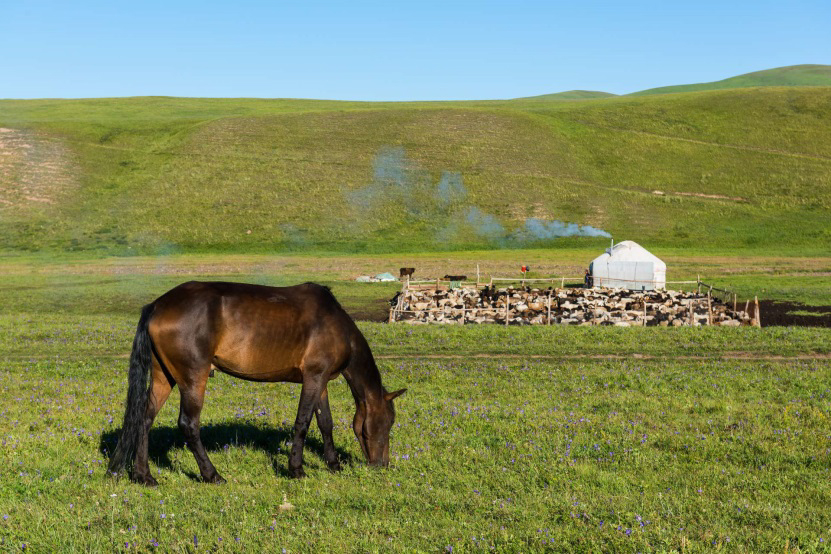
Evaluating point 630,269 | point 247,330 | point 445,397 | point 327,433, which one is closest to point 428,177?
point 630,269

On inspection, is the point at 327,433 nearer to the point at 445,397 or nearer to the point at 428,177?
the point at 445,397

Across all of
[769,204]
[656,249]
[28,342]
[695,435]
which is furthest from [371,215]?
[695,435]

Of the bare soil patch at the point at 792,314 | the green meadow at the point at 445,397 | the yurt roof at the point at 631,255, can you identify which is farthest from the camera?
the yurt roof at the point at 631,255

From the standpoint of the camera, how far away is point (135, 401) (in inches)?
404

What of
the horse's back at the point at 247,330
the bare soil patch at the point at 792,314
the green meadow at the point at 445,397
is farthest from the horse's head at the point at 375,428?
the bare soil patch at the point at 792,314

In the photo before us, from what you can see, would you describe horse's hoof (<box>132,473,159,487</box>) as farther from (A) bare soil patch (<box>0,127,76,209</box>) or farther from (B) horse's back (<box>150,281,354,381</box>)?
(A) bare soil patch (<box>0,127,76,209</box>)

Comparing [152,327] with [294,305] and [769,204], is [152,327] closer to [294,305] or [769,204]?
[294,305]

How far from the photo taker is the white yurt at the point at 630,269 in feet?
168

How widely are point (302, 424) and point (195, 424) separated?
55.8 inches

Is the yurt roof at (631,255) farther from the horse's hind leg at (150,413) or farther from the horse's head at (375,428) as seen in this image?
the horse's hind leg at (150,413)

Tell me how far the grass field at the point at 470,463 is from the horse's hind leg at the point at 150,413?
248 mm

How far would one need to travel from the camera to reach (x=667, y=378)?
19.0 m

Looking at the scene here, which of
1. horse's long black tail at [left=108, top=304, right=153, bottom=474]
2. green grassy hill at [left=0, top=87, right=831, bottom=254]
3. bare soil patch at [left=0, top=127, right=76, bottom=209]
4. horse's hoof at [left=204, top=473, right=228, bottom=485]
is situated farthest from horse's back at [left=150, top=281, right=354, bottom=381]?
bare soil patch at [left=0, top=127, right=76, bottom=209]

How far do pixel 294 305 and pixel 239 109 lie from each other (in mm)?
147434
